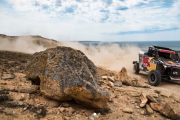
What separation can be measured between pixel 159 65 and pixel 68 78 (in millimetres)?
7033

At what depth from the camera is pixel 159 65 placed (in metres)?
10.1

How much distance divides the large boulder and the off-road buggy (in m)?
5.26

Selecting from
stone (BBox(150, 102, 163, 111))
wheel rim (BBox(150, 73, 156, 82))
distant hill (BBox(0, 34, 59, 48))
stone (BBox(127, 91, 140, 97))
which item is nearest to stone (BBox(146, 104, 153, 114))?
stone (BBox(150, 102, 163, 111))

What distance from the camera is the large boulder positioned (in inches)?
180

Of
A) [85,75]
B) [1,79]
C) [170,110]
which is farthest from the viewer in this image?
[1,79]

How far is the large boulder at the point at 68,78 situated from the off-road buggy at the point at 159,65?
5.26 m

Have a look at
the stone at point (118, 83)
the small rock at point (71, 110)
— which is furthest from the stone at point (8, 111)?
the stone at point (118, 83)

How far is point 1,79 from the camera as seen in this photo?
6.04m

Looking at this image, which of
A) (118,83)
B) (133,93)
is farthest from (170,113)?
(118,83)

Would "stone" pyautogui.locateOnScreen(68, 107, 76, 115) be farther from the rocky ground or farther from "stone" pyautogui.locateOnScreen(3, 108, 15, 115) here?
"stone" pyautogui.locateOnScreen(3, 108, 15, 115)

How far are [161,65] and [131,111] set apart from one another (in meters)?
5.61

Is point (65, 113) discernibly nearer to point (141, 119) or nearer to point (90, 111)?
point (90, 111)

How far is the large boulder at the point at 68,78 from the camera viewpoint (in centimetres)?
457

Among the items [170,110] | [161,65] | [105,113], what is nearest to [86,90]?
[105,113]
